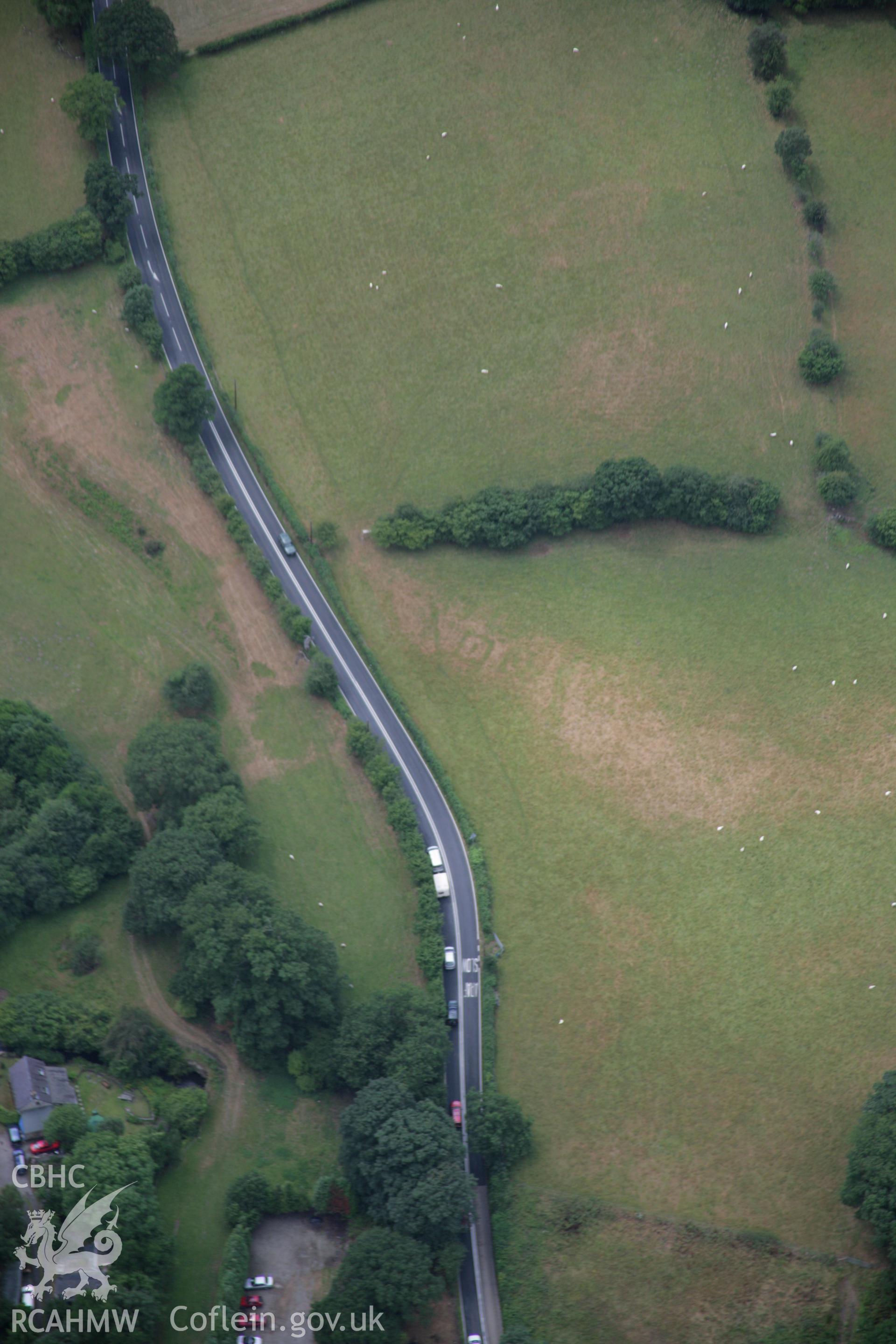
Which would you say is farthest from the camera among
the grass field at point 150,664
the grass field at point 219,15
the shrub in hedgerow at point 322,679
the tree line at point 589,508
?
the grass field at point 219,15

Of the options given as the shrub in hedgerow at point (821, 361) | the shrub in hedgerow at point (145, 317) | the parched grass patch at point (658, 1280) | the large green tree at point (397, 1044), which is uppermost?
the shrub in hedgerow at point (145, 317)

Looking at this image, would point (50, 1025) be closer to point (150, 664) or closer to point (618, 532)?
point (150, 664)

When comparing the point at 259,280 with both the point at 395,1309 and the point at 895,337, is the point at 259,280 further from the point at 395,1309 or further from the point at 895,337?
the point at 395,1309

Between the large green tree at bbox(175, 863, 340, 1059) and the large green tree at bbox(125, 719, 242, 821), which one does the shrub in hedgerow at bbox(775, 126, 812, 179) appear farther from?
the large green tree at bbox(175, 863, 340, 1059)

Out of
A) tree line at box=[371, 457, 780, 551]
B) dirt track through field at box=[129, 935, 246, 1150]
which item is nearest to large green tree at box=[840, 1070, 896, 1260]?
dirt track through field at box=[129, 935, 246, 1150]

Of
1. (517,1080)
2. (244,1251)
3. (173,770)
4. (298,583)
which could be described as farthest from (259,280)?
(244,1251)

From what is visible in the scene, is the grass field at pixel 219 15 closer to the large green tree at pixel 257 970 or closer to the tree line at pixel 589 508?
the tree line at pixel 589 508

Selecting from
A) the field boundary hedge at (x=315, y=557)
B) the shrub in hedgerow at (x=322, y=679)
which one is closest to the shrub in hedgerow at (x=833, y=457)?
the field boundary hedge at (x=315, y=557)
